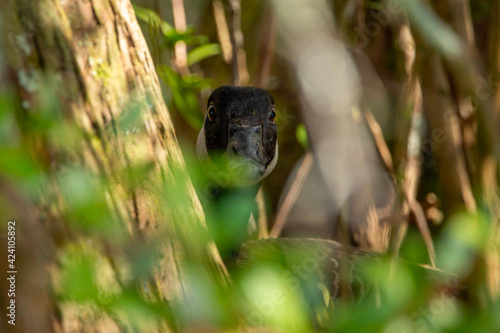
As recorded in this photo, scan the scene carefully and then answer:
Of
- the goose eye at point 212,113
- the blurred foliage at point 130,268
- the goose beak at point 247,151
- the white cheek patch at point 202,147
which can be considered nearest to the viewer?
the blurred foliage at point 130,268

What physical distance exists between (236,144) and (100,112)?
83cm

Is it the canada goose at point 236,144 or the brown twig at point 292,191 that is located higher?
the canada goose at point 236,144

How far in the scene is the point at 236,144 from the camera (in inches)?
68.9

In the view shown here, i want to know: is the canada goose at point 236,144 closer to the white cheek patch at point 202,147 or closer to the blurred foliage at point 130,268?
the white cheek patch at point 202,147

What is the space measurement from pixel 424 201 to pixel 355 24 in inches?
48.0

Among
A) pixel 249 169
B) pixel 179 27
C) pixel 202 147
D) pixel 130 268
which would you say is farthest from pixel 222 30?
pixel 130 268

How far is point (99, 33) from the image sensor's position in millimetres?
1000

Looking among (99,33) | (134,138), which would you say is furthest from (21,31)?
(134,138)

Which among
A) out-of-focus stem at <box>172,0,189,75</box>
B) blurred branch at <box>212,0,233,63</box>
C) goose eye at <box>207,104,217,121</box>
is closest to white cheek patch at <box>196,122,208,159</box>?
goose eye at <box>207,104,217,121</box>

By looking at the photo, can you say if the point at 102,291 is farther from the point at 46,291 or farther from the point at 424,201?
the point at 424,201

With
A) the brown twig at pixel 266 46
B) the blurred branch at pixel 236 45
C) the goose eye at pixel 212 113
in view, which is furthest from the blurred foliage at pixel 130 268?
the blurred branch at pixel 236 45

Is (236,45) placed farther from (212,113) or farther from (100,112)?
(100,112)

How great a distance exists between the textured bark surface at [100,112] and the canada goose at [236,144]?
0.55m

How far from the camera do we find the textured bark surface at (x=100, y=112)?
0.85 metres
